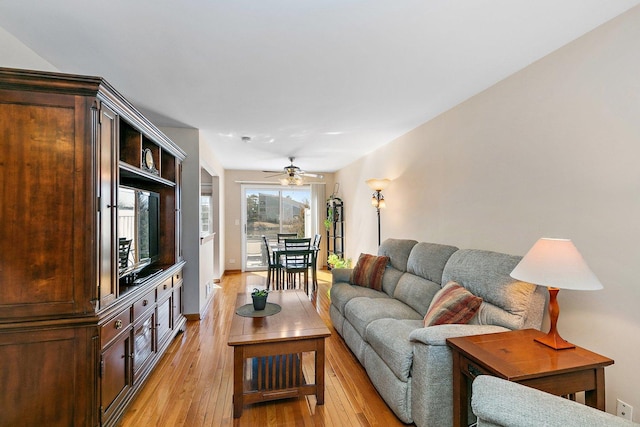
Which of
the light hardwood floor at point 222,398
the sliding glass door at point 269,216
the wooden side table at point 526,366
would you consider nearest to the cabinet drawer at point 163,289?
the light hardwood floor at point 222,398

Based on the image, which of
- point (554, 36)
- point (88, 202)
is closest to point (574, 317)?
point (554, 36)

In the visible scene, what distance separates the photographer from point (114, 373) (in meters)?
1.78

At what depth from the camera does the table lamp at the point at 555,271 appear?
143cm

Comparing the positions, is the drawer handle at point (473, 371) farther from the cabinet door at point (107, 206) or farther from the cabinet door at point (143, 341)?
the cabinet door at point (143, 341)

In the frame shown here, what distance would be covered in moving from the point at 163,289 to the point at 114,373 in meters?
1.01

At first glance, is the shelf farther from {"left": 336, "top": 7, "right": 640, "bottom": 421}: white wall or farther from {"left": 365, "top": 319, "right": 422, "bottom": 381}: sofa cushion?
{"left": 336, "top": 7, "right": 640, "bottom": 421}: white wall

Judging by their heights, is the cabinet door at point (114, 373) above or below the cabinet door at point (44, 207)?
below

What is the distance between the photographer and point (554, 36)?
1743mm

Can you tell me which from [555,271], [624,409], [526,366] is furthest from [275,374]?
[624,409]

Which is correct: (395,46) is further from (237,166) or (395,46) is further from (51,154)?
(237,166)

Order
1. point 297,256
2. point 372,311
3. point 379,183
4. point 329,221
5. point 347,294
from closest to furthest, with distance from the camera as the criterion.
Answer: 1. point 372,311
2. point 347,294
3. point 379,183
4. point 297,256
5. point 329,221

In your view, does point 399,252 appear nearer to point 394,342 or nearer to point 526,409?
point 394,342

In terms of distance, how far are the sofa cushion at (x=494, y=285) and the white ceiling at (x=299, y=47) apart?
4.73 feet

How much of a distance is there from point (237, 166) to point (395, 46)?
4.91m
